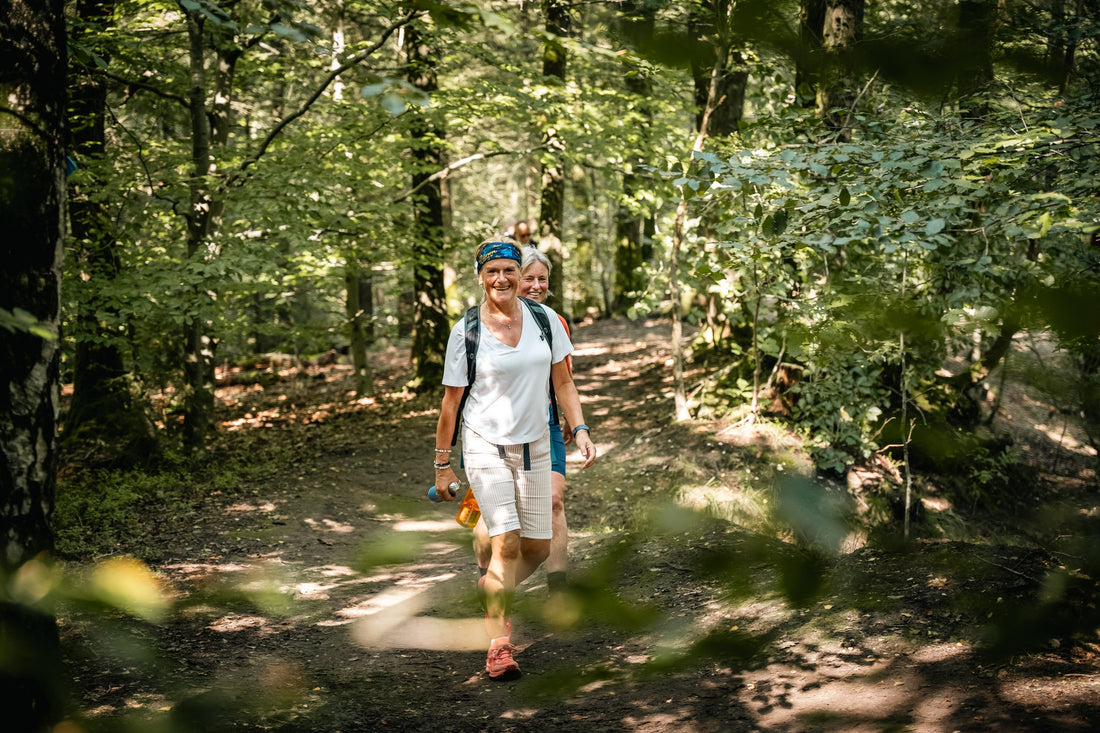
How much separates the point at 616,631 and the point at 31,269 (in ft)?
11.1

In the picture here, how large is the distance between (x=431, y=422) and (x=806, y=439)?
6250 mm

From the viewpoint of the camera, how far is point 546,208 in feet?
49.9

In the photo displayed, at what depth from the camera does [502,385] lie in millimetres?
4176

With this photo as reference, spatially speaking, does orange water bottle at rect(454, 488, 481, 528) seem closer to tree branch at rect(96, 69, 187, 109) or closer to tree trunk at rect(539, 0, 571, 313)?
tree branch at rect(96, 69, 187, 109)

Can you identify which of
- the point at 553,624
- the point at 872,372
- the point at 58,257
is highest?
the point at 58,257

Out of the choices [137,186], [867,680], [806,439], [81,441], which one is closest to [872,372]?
[806,439]

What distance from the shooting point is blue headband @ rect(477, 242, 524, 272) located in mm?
4297

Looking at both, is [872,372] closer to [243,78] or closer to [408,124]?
[408,124]

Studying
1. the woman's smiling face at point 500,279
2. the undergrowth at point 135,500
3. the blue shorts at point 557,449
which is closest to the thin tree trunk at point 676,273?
the blue shorts at point 557,449

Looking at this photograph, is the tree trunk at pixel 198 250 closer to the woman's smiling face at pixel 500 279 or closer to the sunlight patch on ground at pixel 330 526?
the sunlight patch on ground at pixel 330 526

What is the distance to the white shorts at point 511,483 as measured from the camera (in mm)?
4188

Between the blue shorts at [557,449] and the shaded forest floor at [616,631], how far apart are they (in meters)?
0.65

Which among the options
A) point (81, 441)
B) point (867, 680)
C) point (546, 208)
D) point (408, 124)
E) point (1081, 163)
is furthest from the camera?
point (546, 208)


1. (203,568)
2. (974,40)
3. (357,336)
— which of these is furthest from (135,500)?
(974,40)
